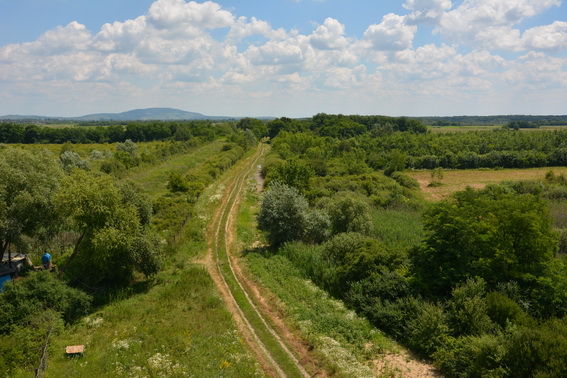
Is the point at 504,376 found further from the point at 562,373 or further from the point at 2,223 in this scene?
the point at 2,223

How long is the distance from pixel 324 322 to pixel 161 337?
769 cm

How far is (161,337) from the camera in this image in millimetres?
15414

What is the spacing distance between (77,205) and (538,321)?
78.4 feet

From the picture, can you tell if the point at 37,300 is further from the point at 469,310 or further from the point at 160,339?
the point at 469,310

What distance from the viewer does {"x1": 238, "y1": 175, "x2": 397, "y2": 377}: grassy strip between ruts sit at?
46.3ft

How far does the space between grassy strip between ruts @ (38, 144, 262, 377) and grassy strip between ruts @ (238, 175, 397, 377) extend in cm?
304

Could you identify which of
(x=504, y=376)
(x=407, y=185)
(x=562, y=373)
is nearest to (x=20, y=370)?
(x=504, y=376)

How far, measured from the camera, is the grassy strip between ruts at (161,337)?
522 inches

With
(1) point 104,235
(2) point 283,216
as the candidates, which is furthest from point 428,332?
(1) point 104,235

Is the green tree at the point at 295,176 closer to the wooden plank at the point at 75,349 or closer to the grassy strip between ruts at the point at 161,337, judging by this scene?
the grassy strip between ruts at the point at 161,337

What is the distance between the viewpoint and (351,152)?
8112cm

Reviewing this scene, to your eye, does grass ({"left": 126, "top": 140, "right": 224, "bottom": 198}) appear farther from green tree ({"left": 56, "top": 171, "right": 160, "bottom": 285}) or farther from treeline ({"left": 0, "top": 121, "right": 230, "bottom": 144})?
treeline ({"left": 0, "top": 121, "right": 230, "bottom": 144})

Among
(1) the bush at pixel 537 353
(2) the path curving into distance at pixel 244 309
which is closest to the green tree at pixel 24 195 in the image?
(2) the path curving into distance at pixel 244 309

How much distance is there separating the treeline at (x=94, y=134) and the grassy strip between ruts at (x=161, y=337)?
101 meters
